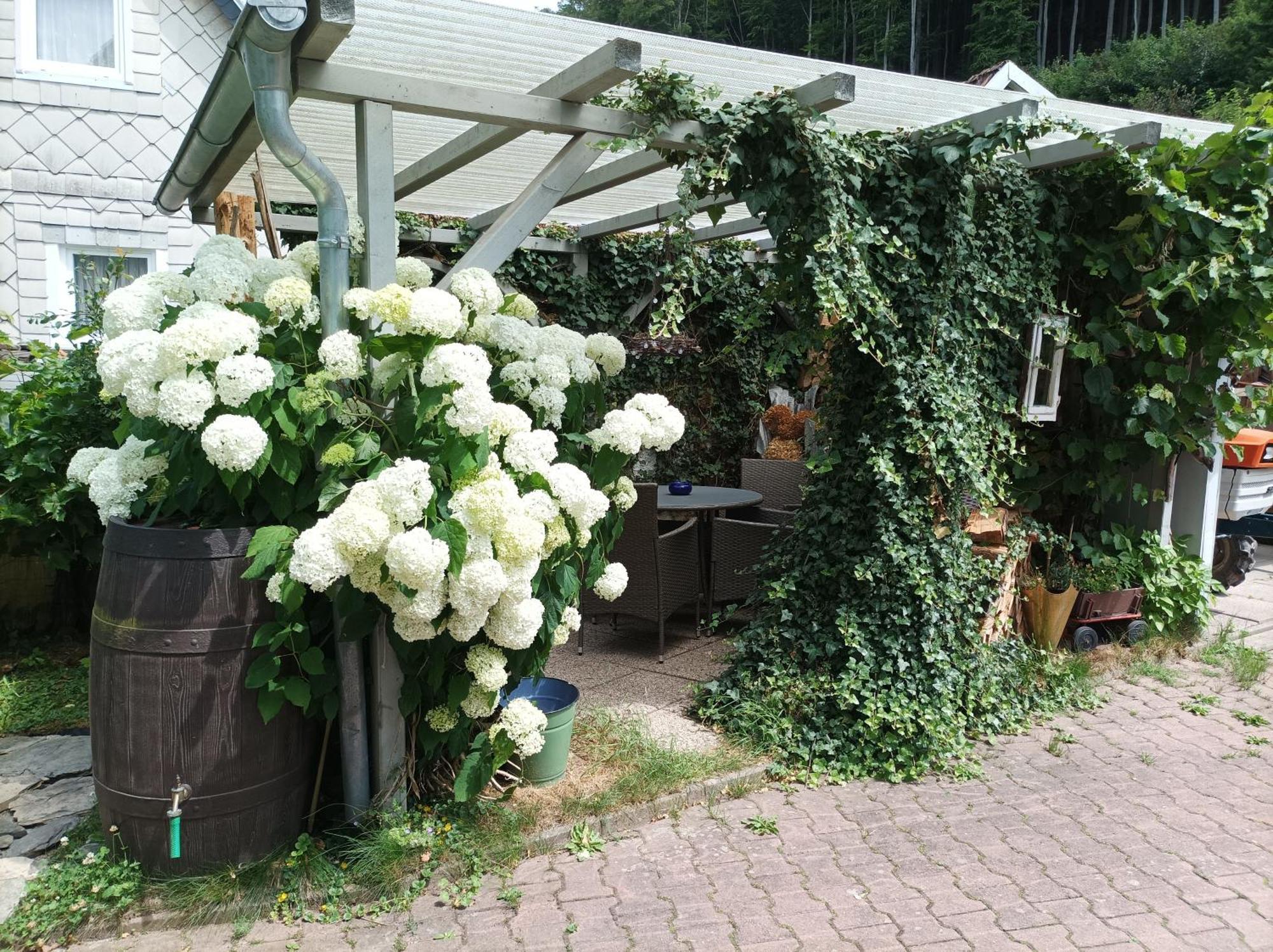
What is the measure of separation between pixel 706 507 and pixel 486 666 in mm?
2506

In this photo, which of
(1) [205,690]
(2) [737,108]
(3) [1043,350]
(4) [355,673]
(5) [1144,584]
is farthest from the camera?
(5) [1144,584]

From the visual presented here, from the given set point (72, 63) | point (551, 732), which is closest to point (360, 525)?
point (551, 732)

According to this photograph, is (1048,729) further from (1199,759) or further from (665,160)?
(665,160)

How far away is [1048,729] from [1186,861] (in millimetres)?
1027

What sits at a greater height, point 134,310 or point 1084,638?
point 134,310

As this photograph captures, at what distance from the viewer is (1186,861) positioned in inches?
115

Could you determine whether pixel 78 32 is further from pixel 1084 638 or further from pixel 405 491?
pixel 1084 638

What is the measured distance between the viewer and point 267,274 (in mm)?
2895

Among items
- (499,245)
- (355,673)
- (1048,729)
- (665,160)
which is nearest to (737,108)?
(665,160)

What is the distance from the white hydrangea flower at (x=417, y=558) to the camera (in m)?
2.28

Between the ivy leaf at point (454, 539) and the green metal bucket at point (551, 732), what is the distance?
0.96m

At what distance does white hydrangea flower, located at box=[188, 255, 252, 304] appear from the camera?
108 inches

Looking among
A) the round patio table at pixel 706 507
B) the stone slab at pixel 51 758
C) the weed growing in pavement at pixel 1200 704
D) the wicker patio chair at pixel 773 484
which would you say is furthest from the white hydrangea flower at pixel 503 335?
the weed growing in pavement at pixel 1200 704

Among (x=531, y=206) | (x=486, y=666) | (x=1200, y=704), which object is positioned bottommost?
(x=1200, y=704)
